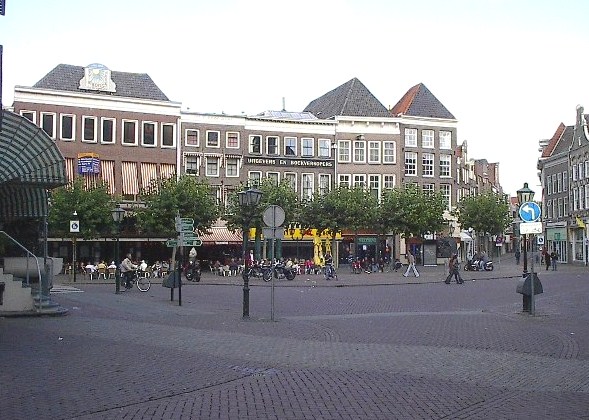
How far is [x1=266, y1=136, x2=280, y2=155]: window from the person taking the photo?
62.5m

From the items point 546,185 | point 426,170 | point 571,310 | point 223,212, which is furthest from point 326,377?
point 546,185

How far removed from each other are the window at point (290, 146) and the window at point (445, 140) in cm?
1633

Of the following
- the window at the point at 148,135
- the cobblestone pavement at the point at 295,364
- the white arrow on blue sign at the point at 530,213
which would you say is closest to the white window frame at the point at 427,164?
the window at the point at 148,135

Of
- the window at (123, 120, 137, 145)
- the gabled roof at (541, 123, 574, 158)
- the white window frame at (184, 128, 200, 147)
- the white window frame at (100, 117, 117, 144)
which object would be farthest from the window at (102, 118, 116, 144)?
the gabled roof at (541, 123, 574, 158)

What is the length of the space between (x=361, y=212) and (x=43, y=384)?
151 ft

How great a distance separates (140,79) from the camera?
2340 inches

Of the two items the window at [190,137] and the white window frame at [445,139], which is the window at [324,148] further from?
the white window frame at [445,139]

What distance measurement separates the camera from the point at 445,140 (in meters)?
71.3

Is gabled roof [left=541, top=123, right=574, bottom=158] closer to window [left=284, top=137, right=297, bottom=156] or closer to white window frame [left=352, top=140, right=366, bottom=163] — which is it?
white window frame [left=352, top=140, right=366, bottom=163]

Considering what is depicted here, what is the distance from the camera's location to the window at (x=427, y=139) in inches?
2756

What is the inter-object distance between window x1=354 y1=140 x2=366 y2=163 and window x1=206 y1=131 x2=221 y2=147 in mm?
13619

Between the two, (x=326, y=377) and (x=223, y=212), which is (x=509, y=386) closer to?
(x=326, y=377)

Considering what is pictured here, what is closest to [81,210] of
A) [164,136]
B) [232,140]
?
[164,136]

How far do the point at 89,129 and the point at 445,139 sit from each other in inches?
1377
